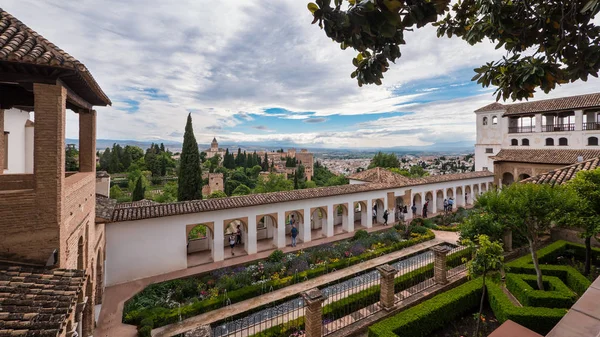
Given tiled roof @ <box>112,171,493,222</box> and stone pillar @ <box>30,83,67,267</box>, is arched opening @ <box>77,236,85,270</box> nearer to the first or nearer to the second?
stone pillar @ <box>30,83,67,267</box>

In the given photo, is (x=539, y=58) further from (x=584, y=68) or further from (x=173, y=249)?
(x=173, y=249)

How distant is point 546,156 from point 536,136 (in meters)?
4.36

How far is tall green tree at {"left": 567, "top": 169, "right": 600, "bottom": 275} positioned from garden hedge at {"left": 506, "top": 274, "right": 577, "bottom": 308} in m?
1.71

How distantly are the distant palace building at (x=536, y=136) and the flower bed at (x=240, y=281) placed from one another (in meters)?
17.0

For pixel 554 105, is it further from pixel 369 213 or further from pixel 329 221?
pixel 329 221

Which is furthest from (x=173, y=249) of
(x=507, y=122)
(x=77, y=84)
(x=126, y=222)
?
(x=507, y=122)

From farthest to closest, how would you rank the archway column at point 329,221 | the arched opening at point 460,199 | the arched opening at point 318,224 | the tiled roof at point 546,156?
the arched opening at point 460,199, the tiled roof at point 546,156, the arched opening at point 318,224, the archway column at point 329,221

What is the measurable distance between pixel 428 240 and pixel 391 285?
324 inches

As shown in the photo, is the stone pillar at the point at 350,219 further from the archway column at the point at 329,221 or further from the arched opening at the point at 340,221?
→ the archway column at the point at 329,221

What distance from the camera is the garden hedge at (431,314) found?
19.5ft

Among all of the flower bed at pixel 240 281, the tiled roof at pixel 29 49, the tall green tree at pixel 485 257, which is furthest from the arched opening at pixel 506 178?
the tiled roof at pixel 29 49

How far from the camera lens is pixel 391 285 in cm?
715

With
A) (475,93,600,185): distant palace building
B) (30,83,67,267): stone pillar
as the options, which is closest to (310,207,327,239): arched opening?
(30,83,67,267): stone pillar

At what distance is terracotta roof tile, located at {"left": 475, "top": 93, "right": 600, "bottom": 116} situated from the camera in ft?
69.3
